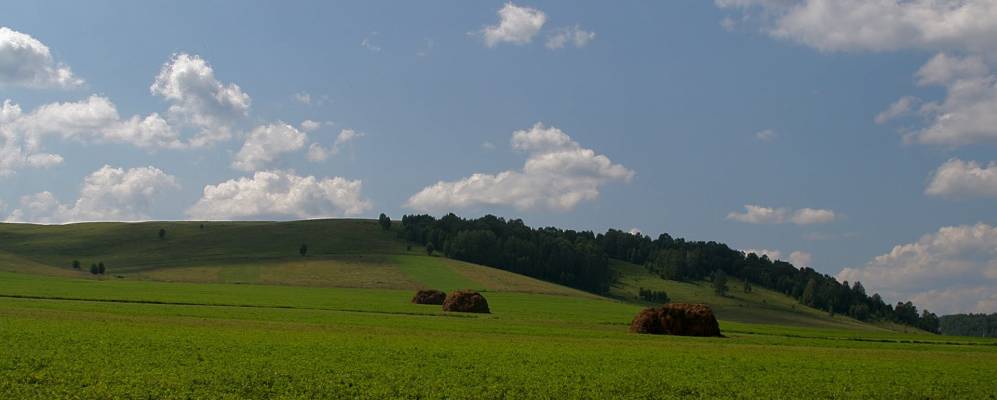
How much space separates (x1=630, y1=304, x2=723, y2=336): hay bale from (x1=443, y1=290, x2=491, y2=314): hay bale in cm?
2401

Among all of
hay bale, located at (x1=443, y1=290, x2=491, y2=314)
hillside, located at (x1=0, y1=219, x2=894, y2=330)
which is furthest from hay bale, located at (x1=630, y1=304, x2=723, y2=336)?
hillside, located at (x1=0, y1=219, x2=894, y2=330)

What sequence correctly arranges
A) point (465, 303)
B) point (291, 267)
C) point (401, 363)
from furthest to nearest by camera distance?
point (291, 267)
point (465, 303)
point (401, 363)

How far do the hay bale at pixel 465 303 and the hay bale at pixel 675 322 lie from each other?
24.0 m

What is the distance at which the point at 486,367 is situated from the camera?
31453 mm

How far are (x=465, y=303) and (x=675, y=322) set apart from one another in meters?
27.2

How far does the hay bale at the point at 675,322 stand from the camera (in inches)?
2440

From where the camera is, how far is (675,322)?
204 feet

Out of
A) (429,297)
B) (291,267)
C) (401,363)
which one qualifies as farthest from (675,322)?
(291,267)

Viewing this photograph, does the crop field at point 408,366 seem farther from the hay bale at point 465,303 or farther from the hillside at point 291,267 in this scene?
the hillside at point 291,267

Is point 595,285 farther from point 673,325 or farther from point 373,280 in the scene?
point 673,325

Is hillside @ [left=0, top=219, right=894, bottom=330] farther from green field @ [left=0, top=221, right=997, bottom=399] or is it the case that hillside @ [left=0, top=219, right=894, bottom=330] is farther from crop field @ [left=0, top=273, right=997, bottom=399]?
crop field @ [left=0, top=273, right=997, bottom=399]

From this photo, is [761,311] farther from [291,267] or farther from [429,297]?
[429,297]

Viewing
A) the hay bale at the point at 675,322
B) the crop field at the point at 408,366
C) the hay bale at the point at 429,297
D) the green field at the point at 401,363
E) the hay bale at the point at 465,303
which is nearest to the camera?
the crop field at the point at 408,366

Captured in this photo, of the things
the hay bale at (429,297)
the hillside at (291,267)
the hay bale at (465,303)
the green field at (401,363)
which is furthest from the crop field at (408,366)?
the hillside at (291,267)
